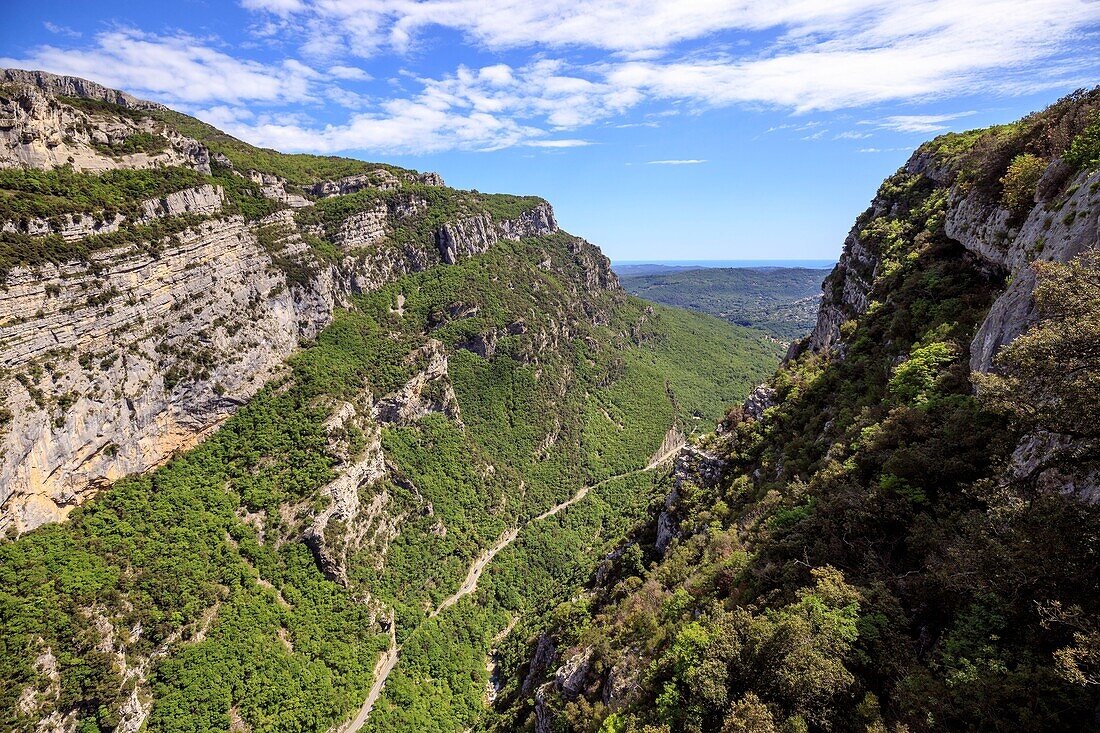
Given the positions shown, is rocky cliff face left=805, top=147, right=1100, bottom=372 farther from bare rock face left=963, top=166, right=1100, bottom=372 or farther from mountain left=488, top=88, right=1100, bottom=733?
mountain left=488, top=88, right=1100, bottom=733

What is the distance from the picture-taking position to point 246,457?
2864 inches

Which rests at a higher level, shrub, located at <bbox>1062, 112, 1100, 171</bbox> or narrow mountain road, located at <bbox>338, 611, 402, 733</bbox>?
shrub, located at <bbox>1062, 112, 1100, 171</bbox>

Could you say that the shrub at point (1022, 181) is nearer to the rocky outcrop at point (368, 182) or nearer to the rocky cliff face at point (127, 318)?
the rocky cliff face at point (127, 318)

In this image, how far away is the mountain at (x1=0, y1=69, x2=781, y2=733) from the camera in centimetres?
5006

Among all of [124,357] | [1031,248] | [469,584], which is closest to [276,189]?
[124,357]

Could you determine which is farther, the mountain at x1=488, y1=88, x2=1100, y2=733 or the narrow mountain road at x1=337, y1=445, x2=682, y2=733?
the narrow mountain road at x1=337, y1=445, x2=682, y2=733

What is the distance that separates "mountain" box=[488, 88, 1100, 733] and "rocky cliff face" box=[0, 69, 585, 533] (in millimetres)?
62361

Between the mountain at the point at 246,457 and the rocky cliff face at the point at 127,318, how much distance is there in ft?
1.12

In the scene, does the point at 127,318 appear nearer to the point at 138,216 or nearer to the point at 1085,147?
the point at 138,216

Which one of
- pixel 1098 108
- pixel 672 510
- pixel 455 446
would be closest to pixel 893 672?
pixel 1098 108

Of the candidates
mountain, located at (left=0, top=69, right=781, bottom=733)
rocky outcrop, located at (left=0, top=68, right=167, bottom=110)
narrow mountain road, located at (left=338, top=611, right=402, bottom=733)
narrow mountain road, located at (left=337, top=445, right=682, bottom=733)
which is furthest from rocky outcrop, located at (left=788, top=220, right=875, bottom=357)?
rocky outcrop, located at (left=0, top=68, right=167, bottom=110)

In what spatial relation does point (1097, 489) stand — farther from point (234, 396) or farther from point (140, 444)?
Result: point (234, 396)

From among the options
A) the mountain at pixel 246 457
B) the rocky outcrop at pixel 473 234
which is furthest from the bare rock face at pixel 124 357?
the rocky outcrop at pixel 473 234

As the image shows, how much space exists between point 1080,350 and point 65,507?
280ft
